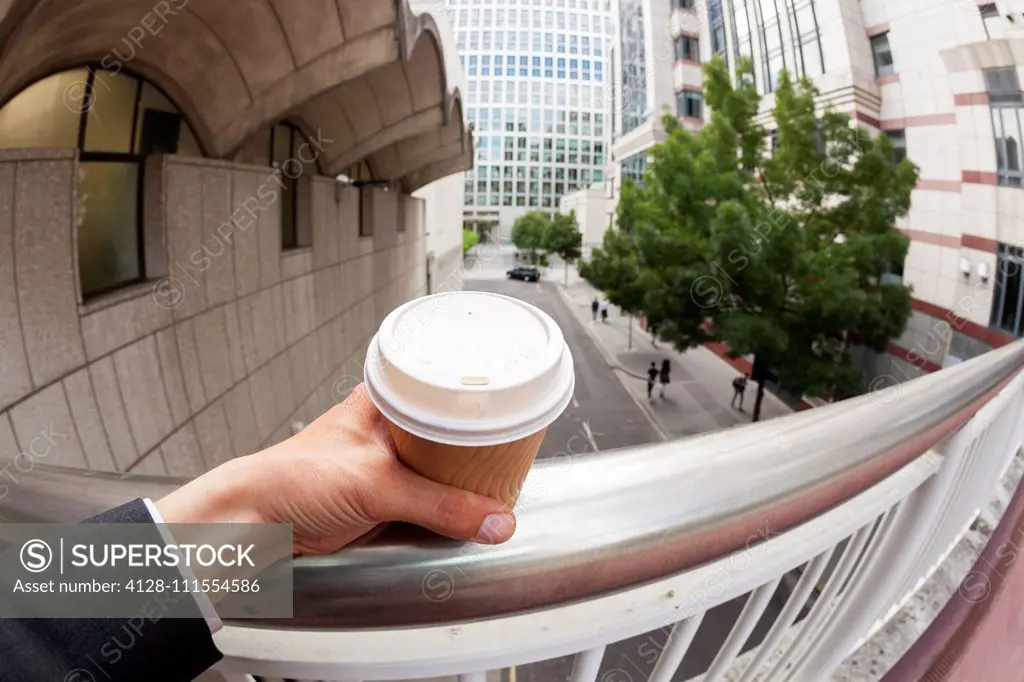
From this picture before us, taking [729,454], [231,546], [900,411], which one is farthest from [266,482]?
[900,411]

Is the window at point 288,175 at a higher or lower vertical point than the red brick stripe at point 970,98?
lower

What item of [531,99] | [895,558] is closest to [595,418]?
[895,558]

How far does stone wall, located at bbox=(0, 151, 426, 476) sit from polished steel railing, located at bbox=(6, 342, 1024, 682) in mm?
719

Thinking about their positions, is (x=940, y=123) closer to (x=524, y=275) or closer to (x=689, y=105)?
(x=689, y=105)

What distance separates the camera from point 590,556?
72cm

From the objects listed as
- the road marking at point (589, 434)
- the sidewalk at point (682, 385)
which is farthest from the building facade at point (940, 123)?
the road marking at point (589, 434)

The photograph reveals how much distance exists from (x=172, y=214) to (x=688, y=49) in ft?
86.7

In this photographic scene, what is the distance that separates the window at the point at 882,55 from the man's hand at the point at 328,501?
54.3 ft

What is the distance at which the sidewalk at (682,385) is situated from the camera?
1410 centimetres

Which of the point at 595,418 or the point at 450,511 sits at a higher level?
the point at 450,511

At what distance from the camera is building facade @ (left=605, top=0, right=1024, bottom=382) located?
10727 millimetres

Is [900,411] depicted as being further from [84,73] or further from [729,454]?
[84,73]

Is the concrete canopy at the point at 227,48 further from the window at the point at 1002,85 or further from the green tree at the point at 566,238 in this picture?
the green tree at the point at 566,238

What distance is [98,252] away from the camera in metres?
4.73
